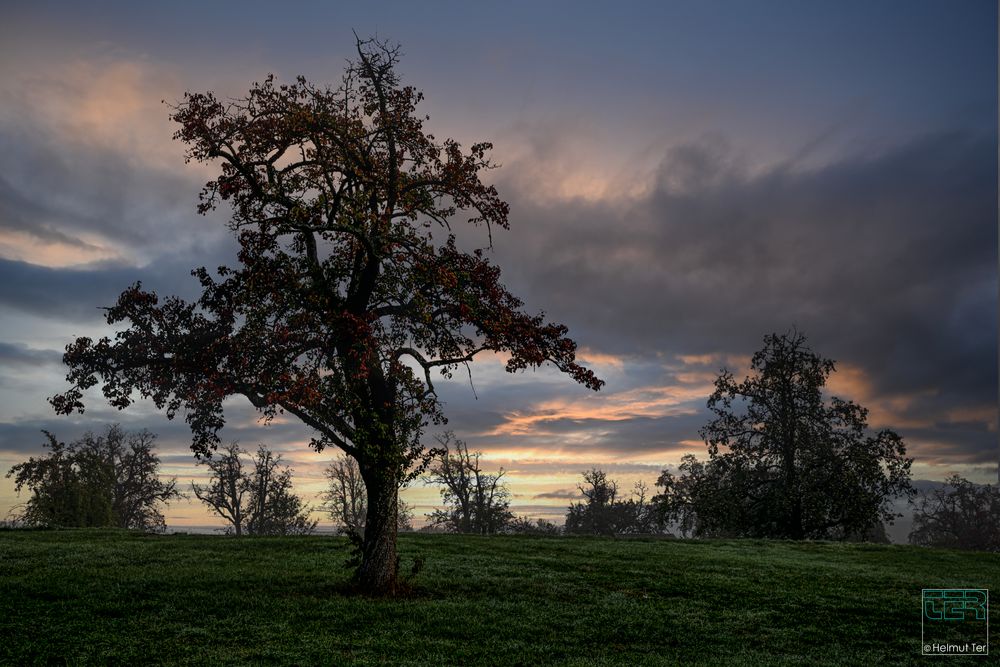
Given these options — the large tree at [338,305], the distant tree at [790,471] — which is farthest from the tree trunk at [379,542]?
the distant tree at [790,471]

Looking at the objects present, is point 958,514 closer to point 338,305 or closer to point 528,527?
point 528,527

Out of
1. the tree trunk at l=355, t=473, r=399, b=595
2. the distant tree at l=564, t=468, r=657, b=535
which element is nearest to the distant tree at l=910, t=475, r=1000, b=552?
the distant tree at l=564, t=468, r=657, b=535

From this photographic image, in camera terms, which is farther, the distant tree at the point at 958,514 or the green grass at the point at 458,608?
the distant tree at the point at 958,514

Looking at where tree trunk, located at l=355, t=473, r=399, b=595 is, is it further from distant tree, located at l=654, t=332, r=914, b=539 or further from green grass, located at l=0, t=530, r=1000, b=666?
distant tree, located at l=654, t=332, r=914, b=539

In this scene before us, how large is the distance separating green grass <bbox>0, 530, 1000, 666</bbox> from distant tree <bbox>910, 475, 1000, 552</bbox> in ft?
196

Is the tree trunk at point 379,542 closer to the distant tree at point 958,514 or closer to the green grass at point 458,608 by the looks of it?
the green grass at point 458,608

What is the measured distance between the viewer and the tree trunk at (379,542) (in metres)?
20.6

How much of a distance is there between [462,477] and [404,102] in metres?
54.2

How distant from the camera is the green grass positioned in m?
15.0

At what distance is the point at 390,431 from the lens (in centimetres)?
2061

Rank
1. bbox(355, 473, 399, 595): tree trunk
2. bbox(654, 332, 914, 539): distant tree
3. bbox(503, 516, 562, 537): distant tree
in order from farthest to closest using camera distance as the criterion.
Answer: bbox(503, 516, 562, 537): distant tree, bbox(654, 332, 914, 539): distant tree, bbox(355, 473, 399, 595): tree trunk

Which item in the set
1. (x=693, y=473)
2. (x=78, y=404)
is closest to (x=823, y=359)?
(x=693, y=473)

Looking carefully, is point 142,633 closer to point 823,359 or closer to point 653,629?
point 653,629

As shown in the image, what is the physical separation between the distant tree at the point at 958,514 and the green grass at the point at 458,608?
196ft
